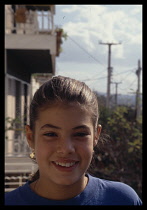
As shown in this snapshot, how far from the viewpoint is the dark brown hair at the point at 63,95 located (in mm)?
1208

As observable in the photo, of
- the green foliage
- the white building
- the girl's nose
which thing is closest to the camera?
the girl's nose

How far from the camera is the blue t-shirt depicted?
1.18m

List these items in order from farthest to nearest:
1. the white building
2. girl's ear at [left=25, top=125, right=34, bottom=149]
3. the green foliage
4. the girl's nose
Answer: the white building < the green foliage < girl's ear at [left=25, top=125, right=34, bottom=149] < the girl's nose

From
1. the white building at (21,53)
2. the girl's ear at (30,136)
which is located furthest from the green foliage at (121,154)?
the girl's ear at (30,136)

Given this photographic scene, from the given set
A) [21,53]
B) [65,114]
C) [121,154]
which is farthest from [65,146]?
[21,53]

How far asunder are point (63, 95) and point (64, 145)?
195 mm

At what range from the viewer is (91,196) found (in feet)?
3.96

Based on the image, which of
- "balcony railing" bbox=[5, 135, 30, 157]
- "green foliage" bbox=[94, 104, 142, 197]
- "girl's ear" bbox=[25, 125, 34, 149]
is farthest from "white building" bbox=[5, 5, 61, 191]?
"girl's ear" bbox=[25, 125, 34, 149]

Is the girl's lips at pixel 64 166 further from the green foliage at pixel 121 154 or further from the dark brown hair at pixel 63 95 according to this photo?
the green foliage at pixel 121 154

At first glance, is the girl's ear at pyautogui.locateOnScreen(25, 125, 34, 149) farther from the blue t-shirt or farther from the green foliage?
the green foliage
